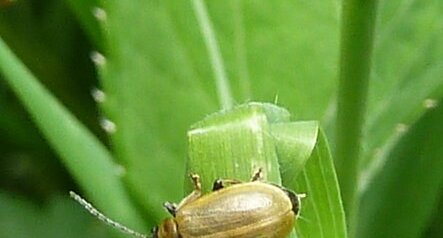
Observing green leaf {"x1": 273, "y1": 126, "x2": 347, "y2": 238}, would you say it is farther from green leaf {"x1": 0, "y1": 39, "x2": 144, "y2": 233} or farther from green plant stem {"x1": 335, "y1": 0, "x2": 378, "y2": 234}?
green leaf {"x1": 0, "y1": 39, "x2": 144, "y2": 233}

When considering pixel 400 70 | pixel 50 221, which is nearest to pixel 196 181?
pixel 400 70

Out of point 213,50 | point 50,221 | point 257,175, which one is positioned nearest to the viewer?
point 257,175

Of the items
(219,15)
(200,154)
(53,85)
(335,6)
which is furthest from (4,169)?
(200,154)

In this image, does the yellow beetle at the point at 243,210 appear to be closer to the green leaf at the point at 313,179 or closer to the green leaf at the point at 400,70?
the green leaf at the point at 313,179

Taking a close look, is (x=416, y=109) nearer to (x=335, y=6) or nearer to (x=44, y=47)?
(x=335, y=6)

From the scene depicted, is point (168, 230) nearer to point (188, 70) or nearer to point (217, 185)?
point (217, 185)

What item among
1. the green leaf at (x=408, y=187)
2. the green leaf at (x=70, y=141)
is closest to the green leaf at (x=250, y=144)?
the green leaf at (x=408, y=187)
